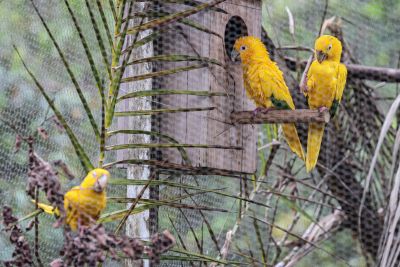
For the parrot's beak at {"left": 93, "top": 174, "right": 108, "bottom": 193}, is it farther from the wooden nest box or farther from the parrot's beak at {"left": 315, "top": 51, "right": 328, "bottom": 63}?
the parrot's beak at {"left": 315, "top": 51, "right": 328, "bottom": 63}

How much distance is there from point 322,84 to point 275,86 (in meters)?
0.14

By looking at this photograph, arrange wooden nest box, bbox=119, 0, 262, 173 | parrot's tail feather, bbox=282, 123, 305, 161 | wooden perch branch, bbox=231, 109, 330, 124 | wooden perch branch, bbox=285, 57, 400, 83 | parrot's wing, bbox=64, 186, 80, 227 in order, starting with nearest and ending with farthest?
parrot's wing, bbox=64, 186, 80, 227, wooden perch branch, bbox=231, 109, 330, 124, wooden nest box, bbox=119, 0, 262, 173, parrot's tail feather, bbox=282, 123, 305, 161, wooden perch branch, bbox=285, 57, 400, 83

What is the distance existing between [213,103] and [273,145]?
316 mm

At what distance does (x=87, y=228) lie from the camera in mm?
796

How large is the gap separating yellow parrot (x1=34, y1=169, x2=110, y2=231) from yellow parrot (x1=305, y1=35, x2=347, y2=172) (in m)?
0.79

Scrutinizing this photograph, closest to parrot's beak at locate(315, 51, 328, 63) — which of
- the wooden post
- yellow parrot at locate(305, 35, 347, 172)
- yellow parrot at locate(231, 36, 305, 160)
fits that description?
yellow parrot at locate(305, 35, 347, 172)

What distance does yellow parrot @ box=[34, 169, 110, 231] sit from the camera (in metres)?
0.95

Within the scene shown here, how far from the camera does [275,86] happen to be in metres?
1.64

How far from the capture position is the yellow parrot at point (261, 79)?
162cm

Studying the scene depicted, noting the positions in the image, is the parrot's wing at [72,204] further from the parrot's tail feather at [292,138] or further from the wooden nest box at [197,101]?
the parrot's tail feather at [292,138]

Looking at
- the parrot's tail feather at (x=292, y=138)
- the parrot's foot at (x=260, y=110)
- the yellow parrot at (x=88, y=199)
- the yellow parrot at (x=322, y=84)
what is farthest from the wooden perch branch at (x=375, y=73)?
the yellow parrot at (x=88, y=199)

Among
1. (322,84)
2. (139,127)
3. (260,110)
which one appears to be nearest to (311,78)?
(322,84)

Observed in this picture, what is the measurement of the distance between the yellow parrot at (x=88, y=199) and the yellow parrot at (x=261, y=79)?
67cm

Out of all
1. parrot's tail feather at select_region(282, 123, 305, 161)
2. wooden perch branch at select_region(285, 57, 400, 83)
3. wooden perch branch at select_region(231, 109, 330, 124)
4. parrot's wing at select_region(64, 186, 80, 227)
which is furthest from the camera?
wooden perch branch at select_region(285, 57, 400, 83)
